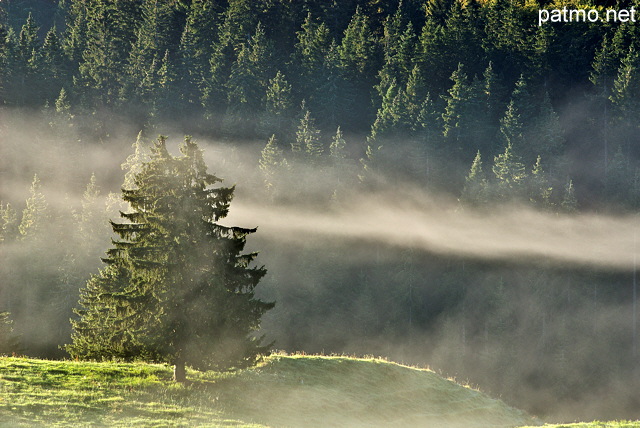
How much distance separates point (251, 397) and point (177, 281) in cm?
557

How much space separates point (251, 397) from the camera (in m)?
36.1

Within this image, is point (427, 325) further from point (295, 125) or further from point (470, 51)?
point (470, 51)

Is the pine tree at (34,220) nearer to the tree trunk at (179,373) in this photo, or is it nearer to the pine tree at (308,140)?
the pine tree at (308,140)

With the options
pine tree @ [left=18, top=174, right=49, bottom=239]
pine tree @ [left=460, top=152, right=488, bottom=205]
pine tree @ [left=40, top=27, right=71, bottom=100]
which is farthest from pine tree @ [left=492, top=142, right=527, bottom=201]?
pine tree @ [left=40, top=27, right=71, bottom=100]

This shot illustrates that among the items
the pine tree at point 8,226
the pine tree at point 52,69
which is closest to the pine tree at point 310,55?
the pine tree at point 52,69

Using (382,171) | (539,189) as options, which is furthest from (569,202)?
(382,171)

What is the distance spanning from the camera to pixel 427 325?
100000 mm

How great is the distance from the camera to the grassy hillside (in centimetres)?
3125

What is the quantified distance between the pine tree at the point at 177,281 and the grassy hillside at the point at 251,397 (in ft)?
4.92

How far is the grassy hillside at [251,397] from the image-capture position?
1230 inches

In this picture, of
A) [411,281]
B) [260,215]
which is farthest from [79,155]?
[411,281]

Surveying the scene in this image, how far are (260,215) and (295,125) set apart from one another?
16.0 metres

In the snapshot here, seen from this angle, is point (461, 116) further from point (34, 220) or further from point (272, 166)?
point (34, 220)

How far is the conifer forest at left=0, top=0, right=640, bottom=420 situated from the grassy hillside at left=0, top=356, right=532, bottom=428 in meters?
39.3
